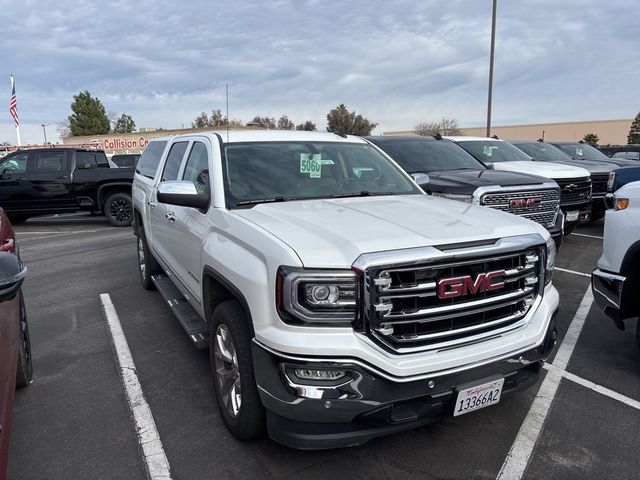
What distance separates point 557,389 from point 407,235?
6.66ft

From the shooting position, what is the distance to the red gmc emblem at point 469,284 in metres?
2.46

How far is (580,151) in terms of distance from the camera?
44.7ft

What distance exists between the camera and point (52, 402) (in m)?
3.54

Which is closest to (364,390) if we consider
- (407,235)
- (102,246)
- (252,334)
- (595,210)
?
(252,334)

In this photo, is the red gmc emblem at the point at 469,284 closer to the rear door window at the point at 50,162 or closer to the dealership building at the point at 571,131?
the rear door window at the point at 50,162

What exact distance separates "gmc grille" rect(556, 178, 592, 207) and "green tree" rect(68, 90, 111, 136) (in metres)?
61.7

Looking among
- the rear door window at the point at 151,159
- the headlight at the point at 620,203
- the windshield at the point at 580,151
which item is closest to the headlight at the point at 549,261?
the headlight at the point at 620,203

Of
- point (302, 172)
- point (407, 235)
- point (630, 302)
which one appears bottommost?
point (630, 302)

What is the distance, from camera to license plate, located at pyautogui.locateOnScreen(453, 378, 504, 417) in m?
2.48

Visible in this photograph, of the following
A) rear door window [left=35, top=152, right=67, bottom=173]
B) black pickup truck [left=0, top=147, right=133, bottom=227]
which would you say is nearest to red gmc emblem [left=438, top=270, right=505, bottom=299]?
black pickup truck [left=0, top=147, right=133, bottom=227]

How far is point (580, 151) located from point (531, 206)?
8781mm

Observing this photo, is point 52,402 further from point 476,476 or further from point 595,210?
point 595,210

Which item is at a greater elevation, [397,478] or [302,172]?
[302,172]

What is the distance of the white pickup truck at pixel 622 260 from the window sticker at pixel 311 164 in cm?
239
